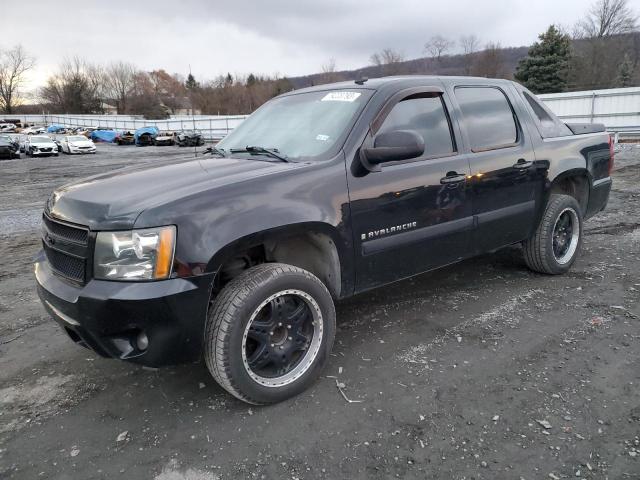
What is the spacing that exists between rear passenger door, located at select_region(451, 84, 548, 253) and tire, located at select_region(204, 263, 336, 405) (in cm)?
166

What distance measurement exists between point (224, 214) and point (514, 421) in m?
1.92

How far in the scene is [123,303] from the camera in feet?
7.78

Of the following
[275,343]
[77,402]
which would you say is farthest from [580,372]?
[77,402]

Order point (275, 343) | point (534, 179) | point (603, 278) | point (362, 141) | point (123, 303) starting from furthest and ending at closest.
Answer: point (603, 278) → point (534, 179) → point (362, 141) → point (275, 343) → point (123, 303)

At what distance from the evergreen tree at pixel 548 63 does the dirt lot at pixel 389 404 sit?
129ft

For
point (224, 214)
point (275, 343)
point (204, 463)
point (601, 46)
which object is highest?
point (601, 46)

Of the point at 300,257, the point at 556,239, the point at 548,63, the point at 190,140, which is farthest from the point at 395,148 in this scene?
the point at 548,63

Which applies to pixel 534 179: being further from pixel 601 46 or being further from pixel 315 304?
pixel 601 46

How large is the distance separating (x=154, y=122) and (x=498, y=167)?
5668 centimetres

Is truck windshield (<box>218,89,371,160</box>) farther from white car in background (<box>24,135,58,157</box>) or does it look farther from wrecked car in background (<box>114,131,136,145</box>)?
wrecked car in background (<box>114,131,136,145</box>)

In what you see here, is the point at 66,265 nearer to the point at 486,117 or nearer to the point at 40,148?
the point at 486,117

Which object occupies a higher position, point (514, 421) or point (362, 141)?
point (362, 141)

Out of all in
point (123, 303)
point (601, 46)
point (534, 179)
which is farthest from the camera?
point (601, 46)

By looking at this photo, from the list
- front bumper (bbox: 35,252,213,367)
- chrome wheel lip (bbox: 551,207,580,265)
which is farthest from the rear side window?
front bumper (bbox: 35,252,213,367)
